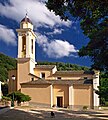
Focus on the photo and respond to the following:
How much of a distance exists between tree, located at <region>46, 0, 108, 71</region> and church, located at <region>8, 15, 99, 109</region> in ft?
110

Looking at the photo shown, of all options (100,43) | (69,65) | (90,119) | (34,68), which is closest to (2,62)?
(69,65)

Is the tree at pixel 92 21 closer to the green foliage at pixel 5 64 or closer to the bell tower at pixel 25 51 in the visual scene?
the bell tower at pixel 25 51

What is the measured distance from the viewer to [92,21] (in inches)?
754

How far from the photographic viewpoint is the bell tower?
60.8m

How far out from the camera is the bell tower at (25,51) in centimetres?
6081

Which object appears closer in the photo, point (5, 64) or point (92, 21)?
point (92, 21)

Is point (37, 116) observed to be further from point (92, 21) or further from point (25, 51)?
point (25, 51)

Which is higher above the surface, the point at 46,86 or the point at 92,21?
the point at 92,21

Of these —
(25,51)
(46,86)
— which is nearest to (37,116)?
(46,86)

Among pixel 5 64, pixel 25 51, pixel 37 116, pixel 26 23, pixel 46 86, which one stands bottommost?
pixel 37 116

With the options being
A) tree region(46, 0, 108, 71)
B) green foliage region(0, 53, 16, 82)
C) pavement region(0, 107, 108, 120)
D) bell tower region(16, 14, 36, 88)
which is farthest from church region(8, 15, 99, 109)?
green foliage region(0, 53, 16, 82)

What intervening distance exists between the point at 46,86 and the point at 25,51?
384 inches

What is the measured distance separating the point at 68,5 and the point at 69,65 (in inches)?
3606

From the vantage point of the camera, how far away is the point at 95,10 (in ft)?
53.4
